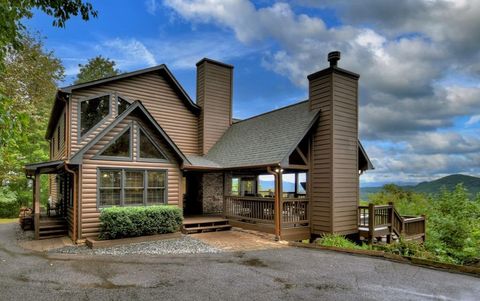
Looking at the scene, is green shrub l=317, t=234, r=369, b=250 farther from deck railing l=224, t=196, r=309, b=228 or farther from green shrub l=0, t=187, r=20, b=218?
green shrub l=0, t=187, r=20, b=218

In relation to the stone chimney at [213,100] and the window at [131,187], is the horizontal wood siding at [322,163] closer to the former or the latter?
the window at [131,187]

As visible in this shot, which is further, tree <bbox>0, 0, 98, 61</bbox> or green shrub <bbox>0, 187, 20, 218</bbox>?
Result: green shrub <bbox>0, 187, 20, 218</bbox>

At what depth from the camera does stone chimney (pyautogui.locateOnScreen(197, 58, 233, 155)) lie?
51.1 ft

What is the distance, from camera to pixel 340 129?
1111 cm

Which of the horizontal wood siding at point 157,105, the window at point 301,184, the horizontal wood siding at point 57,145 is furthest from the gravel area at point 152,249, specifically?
the window at point 301,184

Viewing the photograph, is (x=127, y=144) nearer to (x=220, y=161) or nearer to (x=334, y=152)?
(x=220, y=161)

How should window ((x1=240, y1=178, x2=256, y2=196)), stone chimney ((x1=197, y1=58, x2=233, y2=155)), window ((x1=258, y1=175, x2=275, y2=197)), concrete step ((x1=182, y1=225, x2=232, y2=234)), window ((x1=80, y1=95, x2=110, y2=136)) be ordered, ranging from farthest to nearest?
stone chimney ((x1=197, y1=58, x2=233, y2=155)) → window ((x1=240, y1=178, x2=256, y2=196)) → window ((x1=258, y1=175, x2=275, y2=197)) → window ((x1=80, y1=95, x2=110, y2=136)) → concrete step ((x1=182, y1=225, x2=232, y2=234))

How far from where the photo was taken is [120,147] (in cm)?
1052

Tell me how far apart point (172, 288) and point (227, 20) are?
10.5 metres

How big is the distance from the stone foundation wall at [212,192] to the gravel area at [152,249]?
15.8 ft

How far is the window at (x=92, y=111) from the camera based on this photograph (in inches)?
463

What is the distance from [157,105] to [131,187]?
4.87 meters

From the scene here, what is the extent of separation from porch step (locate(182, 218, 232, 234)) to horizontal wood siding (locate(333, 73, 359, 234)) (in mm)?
4425

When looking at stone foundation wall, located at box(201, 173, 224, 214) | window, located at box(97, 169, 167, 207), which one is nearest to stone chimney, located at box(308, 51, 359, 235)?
stone foundation wall, located at box(201, 173, 224, 214)
